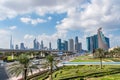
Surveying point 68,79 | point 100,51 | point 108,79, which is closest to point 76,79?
point 68,79

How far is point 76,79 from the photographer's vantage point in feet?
187

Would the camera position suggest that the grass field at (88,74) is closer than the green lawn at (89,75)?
No

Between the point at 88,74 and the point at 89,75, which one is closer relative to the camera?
the point at 89,75

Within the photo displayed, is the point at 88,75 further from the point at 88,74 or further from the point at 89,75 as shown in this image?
the point at 88,74

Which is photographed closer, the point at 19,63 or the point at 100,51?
the point at 19,63

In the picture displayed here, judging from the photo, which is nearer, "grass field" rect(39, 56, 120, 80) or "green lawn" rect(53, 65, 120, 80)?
"green lawn" rect(53, 65, 120, 80)

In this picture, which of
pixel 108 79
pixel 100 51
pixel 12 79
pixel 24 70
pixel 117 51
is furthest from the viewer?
pixel 117 51

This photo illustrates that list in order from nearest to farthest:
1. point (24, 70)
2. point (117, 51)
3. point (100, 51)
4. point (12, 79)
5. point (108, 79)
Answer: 1. point (24, 70)
2. point (108, 79)
3. point (12, 79)
4. point (100, 51)
5. point (117, 51)

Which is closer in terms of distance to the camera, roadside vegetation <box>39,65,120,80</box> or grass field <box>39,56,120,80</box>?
roadside vegetation <box>39,65,120,80</box>

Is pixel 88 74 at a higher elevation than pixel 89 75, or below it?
higher

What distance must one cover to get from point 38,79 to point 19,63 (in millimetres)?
19195

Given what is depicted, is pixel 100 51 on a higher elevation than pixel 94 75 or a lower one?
higher

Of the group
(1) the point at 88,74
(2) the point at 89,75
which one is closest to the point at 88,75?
(2) the point at 89,75

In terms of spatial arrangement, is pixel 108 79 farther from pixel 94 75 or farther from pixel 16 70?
pixel 16 70
